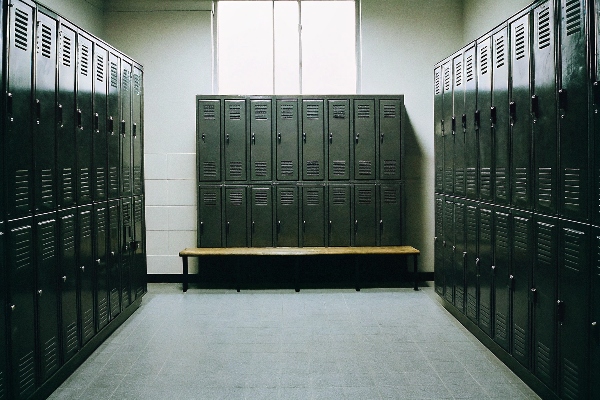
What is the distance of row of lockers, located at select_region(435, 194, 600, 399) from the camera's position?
2.26 meters

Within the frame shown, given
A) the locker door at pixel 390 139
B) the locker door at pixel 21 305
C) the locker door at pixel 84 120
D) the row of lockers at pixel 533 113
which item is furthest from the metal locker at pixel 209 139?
the locker door at pixel 21 305

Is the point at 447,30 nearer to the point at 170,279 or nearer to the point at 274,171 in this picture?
the point at 274,171

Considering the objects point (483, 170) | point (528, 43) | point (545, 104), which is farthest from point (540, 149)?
point (483, 170)

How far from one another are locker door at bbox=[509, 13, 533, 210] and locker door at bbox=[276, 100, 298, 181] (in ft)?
8.59

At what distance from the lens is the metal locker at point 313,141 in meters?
5.31

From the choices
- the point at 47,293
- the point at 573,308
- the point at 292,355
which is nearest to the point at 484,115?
the point at 573,308

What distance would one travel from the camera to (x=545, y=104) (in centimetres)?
260

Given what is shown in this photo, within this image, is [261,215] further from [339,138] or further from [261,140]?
[339,138]

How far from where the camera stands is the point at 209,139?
5301mm

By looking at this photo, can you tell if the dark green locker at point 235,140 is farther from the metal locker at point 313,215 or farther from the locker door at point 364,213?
the locker door at point 364,213

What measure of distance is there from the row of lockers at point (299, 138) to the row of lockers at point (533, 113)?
125 centimetres

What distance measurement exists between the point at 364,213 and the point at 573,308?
3.05 meters

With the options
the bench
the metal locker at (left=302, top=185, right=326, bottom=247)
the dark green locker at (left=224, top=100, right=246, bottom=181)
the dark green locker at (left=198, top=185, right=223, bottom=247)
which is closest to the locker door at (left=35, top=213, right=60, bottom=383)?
the bench

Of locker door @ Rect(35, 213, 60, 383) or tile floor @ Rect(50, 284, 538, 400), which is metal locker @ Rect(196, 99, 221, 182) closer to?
tile floor @ Rect(50, 284, 538, 400)
